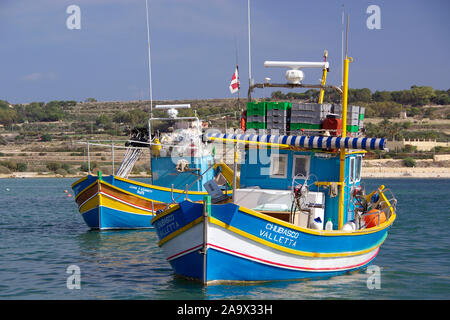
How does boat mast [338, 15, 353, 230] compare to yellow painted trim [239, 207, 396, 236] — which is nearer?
yellow painted trim [239, 207, 396, 236]

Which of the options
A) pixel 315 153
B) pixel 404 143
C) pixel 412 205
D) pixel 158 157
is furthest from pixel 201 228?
pixel 404 143

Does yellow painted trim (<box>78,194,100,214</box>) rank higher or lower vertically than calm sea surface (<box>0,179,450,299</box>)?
higher

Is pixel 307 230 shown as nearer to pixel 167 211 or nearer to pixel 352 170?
pixel 167 211

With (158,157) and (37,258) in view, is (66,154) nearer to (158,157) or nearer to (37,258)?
(158,157)

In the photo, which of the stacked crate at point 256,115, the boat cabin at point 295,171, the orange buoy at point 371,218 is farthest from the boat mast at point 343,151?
the stacked crate at point 256,115

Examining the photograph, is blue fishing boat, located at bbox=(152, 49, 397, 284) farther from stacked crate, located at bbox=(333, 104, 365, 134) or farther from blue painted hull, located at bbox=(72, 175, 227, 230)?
blue painted hull, located at bbox=(72, 175, 227, 230)

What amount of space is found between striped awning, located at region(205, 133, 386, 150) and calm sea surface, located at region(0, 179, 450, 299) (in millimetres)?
3663

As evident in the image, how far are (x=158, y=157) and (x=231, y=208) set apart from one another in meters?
14.8

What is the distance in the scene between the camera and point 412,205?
4609cm

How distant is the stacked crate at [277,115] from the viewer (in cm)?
1873

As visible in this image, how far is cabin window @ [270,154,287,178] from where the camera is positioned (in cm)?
1848

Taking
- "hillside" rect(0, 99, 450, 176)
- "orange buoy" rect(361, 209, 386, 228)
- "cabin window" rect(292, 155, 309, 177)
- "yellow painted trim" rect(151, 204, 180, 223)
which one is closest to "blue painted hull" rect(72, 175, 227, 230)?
"cabin window" rect(292, 155, 309, 177)

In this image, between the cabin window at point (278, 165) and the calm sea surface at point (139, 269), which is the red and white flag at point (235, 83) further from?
the calm sea surface at point (139, 269)
